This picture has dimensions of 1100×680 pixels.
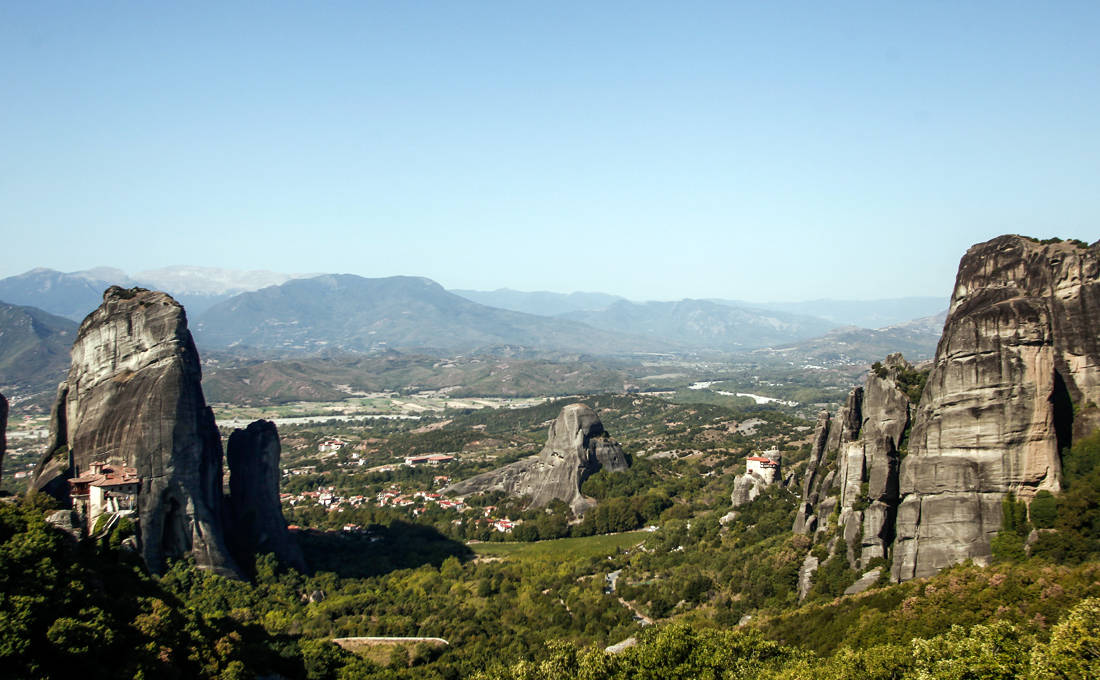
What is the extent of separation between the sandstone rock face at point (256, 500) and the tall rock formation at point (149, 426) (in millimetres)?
3266

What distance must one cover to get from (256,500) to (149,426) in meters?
10.9

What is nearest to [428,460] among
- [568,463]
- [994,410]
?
[568,463]

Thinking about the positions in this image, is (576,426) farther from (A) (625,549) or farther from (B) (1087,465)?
(B) (1087,465)

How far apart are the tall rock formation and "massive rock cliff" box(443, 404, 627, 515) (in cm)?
3990

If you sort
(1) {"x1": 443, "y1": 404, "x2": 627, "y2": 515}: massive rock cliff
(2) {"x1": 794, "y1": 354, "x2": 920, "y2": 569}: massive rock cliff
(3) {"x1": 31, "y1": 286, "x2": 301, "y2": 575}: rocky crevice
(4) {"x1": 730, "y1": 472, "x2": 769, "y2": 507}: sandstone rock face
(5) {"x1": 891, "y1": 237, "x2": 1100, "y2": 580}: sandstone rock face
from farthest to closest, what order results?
1. (1) {"x1": 443, "y1": 404, "x2": 627, "y2": 515}: massive rock cliff
2. (4) {"x1": 730, "y1": 472, "x2": 769, "y2": 507}: sandstone rock face
3. (3) {"x1": 31, "y1": 286, "x2": 301, "y2": 575}: rocky crevice
4. (2) {"x1": 794, "y1": 354, "x2": 920, "y2": 569}: massive rock cliff
5. (5) {"x1": 891, "y1": 237, "x2": 1100, "y2": 580}: sandstone rock face

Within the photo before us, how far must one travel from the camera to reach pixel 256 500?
182ft

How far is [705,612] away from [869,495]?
45.1 ft

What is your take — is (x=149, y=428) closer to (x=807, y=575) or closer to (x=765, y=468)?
(x=807, y=575)

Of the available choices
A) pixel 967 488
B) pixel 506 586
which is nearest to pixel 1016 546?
pixel 967 488

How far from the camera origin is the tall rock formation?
47.0 m

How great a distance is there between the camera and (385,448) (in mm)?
136125

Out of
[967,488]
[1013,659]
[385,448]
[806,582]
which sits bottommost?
[385,448]

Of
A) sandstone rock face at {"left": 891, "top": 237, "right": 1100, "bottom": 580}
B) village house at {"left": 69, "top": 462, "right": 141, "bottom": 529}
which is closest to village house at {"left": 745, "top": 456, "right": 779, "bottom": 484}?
sandstone rock face at {"left": 891, "top": 237, "right": 1100, "bottom": 580}

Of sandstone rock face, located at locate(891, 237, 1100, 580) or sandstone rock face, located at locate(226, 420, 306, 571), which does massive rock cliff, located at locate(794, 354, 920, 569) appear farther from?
sandstone rock face, located at locate(226, 420, 306, 571)
